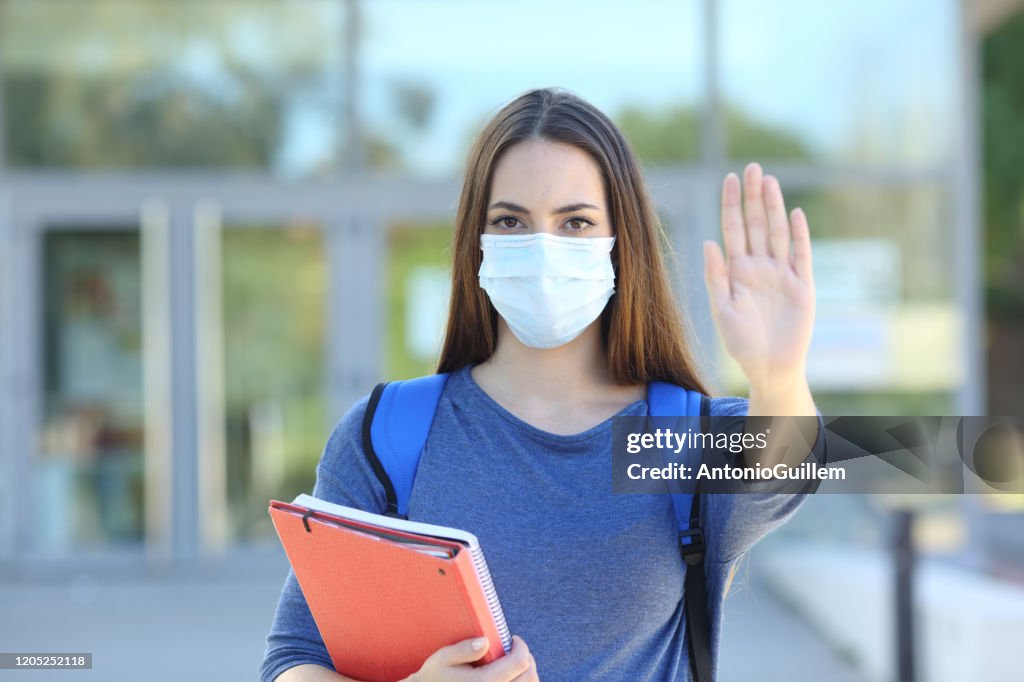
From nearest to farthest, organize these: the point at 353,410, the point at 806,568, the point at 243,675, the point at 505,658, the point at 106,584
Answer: the point at 505,658, the point at 353,410, the point at 243,675, the point at 806,568, the point at 106,584

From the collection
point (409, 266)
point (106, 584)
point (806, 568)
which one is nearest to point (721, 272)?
point (806, 568)

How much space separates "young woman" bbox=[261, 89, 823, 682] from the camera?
1.80 m

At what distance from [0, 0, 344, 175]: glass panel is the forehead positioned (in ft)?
22.9

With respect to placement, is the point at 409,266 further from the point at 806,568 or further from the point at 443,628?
the point at 443,628

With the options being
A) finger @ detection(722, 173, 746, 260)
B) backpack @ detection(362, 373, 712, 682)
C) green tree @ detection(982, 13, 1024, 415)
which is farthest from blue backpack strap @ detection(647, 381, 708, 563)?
green tree @ detection(982, 13, 1024, 415)

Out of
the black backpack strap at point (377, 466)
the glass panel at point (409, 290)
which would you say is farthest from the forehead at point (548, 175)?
the glass panel at point (409, 290)

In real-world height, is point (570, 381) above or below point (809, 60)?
below

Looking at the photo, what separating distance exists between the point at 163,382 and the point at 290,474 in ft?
3.93

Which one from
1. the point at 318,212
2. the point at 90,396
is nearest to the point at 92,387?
the point at 90,396

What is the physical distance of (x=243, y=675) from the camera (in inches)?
238

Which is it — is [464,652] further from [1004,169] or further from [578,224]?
[1004,169]

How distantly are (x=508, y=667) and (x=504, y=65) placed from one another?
7605 millimetres

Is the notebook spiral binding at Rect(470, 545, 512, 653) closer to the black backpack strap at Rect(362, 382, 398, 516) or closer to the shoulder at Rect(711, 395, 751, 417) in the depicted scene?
the black backpack strap at Rect(362, 382, 398, 516)

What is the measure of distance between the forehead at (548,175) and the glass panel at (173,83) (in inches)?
274
